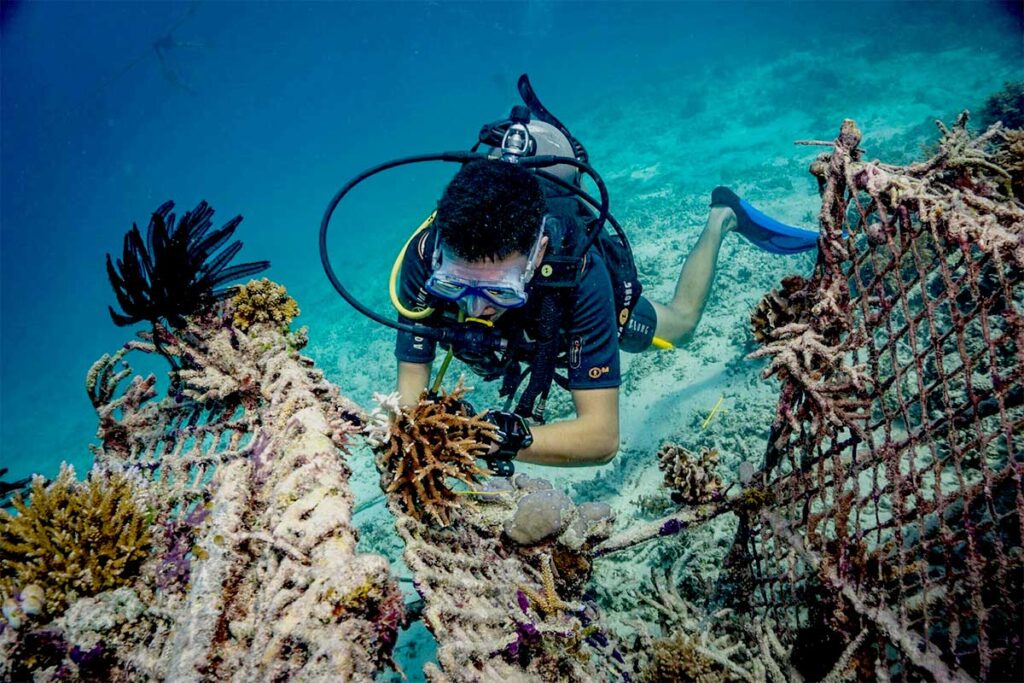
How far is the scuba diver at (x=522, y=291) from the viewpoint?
2.91m

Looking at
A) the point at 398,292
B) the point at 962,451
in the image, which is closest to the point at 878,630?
the point at 962,451

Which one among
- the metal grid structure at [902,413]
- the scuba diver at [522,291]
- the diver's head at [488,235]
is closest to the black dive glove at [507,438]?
the scuba diver at [522,291]

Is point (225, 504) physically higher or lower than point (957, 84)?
lower

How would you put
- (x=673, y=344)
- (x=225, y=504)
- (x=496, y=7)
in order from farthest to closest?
(x=496, y=7) < (x=673, y=344) < (x=225, y=504)

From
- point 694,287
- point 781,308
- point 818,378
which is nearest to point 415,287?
point 781,308

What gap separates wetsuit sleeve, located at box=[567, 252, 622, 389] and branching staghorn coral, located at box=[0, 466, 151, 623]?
2721 mm

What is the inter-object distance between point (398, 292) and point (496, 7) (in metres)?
126

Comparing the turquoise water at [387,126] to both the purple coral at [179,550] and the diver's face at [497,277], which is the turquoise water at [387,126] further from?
the diver's face at [497,277]

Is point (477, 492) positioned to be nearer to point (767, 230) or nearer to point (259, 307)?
point (259, 307)

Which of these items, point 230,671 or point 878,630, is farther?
point 878,630

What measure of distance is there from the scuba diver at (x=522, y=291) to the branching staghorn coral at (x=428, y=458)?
162 millimetres

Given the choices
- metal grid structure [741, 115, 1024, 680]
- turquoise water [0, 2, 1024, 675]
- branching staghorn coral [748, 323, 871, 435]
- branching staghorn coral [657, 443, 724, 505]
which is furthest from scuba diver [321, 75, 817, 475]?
turquoise water [0, 2, 1024, 675]

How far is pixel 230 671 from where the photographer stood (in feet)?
4.74

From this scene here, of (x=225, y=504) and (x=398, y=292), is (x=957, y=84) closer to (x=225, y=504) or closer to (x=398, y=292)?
(x=398, y=292)
